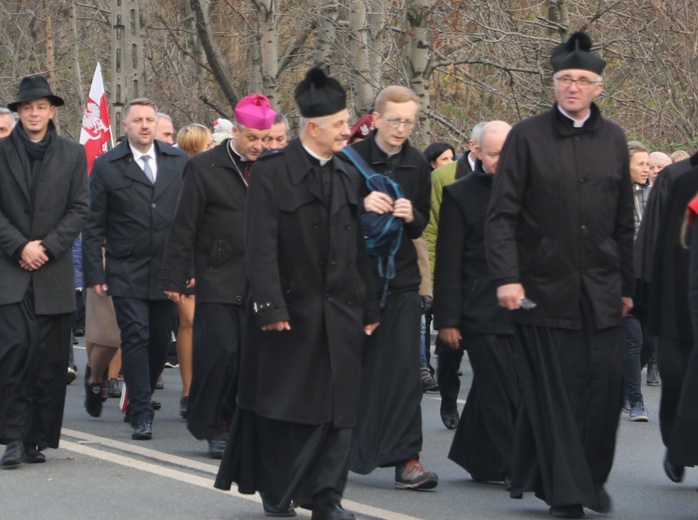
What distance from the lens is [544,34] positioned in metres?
27.2

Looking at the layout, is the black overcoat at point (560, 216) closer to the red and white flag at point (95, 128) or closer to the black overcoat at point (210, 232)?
the black overcoat at point (210, 232)

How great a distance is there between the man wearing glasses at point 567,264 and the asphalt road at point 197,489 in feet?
1.40

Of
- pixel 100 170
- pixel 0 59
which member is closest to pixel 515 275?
pixel 100 170

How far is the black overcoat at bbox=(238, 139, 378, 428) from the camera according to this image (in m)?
7.43

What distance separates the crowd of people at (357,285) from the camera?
753 cm

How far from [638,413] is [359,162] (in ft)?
12.7

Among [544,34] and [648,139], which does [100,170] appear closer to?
[648,139]

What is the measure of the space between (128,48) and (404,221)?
53.6ft

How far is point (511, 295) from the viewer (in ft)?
25.1

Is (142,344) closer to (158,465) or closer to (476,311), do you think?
(158,465)

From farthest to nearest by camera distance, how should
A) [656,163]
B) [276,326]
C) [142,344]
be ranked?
[656,163] → [142,344] → [276,326]

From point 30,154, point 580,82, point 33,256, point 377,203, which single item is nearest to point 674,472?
point 377,203

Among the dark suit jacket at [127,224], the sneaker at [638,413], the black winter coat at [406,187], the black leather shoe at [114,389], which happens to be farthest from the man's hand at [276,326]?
the black leather shoe at [114,389]

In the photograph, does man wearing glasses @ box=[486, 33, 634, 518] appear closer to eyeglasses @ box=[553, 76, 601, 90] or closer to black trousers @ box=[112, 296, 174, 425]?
eyeglasses @ box=[553, 76, 601, 90]
